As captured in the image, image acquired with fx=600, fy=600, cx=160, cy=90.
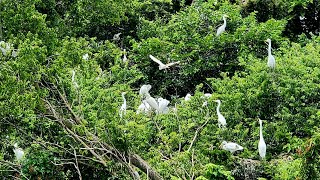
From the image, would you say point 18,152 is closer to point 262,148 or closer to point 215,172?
point 215,172

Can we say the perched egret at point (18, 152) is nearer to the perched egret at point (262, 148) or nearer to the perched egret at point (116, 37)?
the perched egret at point (262, 148)

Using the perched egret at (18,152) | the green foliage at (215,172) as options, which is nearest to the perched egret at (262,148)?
the green foliage at (215,172)

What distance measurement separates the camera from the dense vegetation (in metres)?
5.56

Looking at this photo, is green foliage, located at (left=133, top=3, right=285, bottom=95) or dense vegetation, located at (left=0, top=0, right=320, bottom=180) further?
green foliage, located at (left=133, top=3, right=285, bottom=95)

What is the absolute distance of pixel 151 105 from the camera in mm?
6867

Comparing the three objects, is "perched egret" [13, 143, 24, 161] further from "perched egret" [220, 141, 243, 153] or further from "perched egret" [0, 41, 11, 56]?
"perched egret" [220, 141, 243, 153]

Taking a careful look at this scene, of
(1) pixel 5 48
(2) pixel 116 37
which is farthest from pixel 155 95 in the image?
(1) pixel 5 48

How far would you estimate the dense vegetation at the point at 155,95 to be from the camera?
5.56 m

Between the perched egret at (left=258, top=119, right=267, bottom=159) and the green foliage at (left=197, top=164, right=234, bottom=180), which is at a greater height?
the green foliage at (left=197, top=164, right=234, bottom=180)

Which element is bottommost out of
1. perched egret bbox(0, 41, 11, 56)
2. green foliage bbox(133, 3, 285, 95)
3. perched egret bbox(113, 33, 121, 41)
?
perched egret bbox(113, 33, 121, 41)

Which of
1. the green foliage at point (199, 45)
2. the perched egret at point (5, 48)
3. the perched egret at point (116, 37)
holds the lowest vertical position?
the perched egret at point (116, 37)

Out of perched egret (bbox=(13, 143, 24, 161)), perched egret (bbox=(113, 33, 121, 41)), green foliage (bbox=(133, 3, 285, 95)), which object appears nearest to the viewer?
perched egret (bbox=(13, 143, 24, 161))

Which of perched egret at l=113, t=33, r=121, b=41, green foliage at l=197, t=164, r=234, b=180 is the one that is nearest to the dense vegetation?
green foliage at l=197, t=164, r=234, b=180

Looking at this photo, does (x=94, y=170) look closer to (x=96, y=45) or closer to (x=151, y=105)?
(x=151, y=105)
